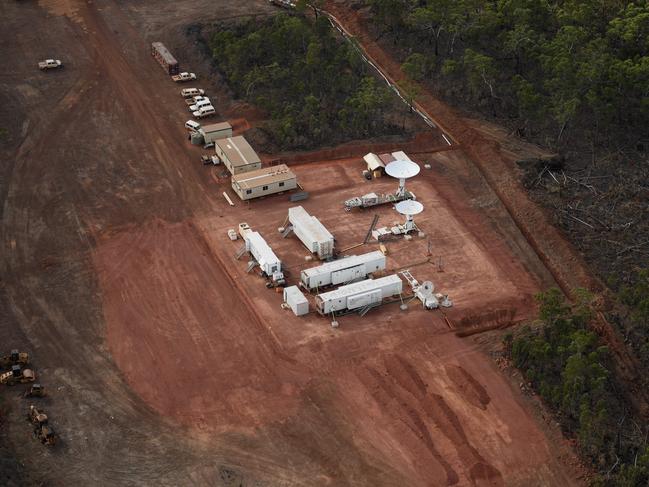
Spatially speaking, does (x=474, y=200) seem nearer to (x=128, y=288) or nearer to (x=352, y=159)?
(x=352, y=159)

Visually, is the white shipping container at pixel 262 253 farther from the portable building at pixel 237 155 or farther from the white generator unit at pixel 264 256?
the portable building at pixel 237 155

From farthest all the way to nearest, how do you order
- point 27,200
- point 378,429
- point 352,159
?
point 352,159 < point 27,200 < point 378,429

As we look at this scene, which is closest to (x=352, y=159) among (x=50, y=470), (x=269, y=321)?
(x=269, y=321)

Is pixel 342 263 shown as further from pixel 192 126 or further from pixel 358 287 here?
pixel 192 126

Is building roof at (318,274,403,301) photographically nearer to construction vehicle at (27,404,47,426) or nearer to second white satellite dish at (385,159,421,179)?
second white satellite dish at (385,159,421,179)

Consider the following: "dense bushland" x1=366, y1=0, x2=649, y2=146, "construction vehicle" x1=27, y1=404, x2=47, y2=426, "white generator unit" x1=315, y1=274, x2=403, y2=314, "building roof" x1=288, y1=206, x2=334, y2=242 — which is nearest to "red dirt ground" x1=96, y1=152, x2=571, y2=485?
"white generator unit" x1=315, y1=274, x2=403, y2=314

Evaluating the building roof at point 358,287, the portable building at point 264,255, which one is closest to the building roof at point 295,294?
the building roof at point 358,287

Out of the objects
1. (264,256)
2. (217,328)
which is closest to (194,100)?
(264,256)
